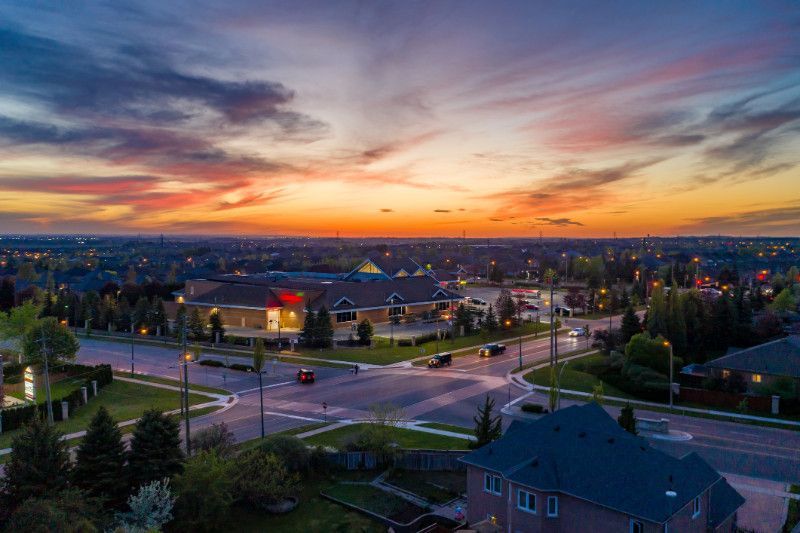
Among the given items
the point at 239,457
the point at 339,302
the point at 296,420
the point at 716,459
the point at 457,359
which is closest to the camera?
the point at 239,457

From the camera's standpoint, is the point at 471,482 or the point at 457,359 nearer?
the point at 471,482

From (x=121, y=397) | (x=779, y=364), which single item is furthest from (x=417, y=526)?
(x=779, y=364)

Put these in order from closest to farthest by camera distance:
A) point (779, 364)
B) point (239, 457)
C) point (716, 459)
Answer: point (239, 457)
point (716, 459)
point (779, 364)

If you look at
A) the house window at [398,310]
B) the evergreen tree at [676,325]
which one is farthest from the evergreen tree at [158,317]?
the evergreen tree at [676,325]

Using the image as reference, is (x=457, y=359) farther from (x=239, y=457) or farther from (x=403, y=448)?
(x=239, y=457)

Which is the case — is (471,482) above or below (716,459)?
above

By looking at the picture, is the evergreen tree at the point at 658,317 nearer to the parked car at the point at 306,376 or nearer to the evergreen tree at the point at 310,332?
the parked car at the point at 306,376

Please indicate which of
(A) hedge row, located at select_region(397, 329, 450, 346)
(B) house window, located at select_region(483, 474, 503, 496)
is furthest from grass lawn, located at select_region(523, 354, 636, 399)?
(B) house window, located at select_region(483, 474, 503, 496)

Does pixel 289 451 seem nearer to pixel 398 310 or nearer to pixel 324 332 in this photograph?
pixel 324 332
